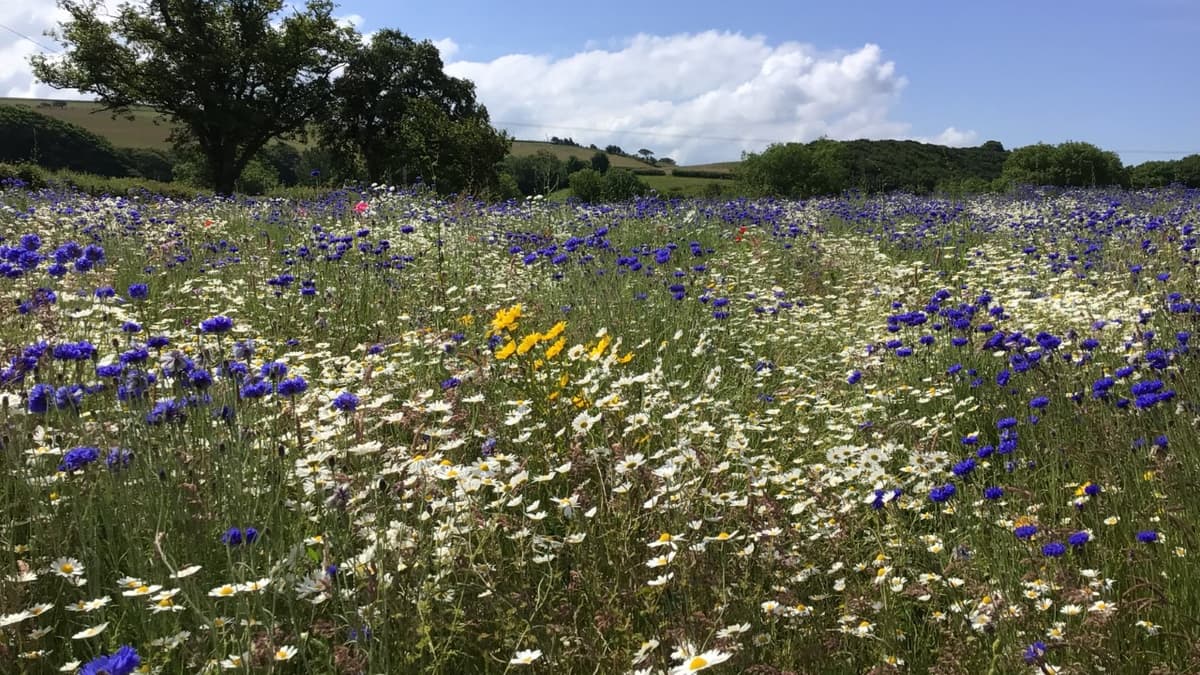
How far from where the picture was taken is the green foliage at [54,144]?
3972 centimetres

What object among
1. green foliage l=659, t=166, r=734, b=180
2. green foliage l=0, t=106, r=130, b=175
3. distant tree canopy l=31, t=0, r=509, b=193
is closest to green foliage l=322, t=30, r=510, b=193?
distant tree canopy l=31, t=0, r=509, b=193

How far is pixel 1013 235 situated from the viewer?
8.59m

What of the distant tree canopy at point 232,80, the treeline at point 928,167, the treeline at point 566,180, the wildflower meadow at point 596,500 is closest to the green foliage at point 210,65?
the distant tree canopy at point 232,80

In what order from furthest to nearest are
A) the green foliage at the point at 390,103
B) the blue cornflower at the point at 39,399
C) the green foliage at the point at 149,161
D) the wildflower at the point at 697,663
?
the green foliage at the point at 149,161, the green foliage at the point at 390,103, the blue cornflower at the point at 39,399, the wildflower at the point at 697,663

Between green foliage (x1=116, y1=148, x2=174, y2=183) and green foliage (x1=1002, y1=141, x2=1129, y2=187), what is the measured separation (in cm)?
4956

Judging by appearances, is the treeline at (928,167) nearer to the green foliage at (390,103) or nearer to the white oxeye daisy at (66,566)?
the green foliage at (390,103)

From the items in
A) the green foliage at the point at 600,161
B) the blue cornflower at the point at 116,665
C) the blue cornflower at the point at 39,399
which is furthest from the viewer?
the green foliage at the point at 600,161

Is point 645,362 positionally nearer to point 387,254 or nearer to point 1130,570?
point 1130,570

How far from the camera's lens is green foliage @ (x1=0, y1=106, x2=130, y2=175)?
39.7 m

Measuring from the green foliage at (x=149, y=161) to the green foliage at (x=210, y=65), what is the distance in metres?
21.7

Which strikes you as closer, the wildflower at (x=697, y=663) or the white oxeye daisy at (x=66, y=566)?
the wildflower at (x=697, y=663)

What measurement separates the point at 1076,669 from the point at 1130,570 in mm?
744

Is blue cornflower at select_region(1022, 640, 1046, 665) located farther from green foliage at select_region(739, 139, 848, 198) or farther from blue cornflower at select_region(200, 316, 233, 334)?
green foliage at select_region(739, 139, 848, 198)

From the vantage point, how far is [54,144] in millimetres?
42094
